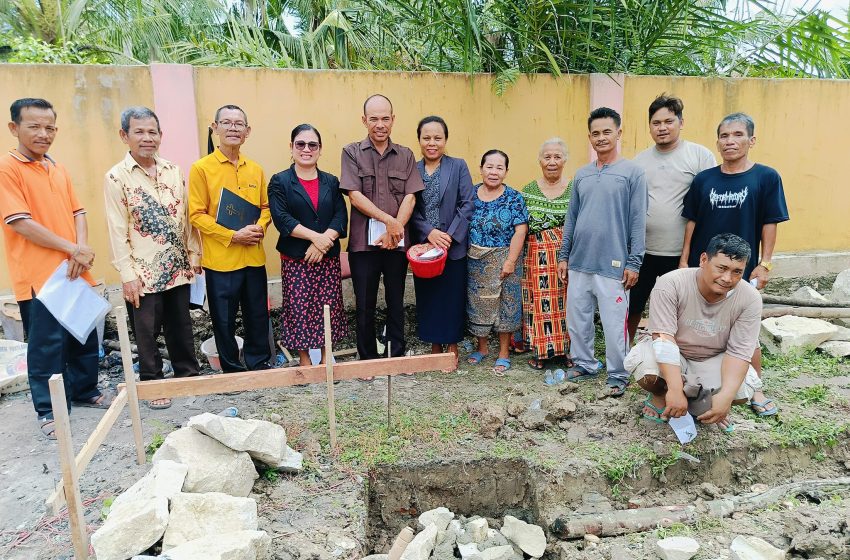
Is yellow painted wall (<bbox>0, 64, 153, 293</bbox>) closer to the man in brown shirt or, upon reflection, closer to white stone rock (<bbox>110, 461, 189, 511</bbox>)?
the man in brown shirt

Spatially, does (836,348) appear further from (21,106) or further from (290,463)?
(21,106)

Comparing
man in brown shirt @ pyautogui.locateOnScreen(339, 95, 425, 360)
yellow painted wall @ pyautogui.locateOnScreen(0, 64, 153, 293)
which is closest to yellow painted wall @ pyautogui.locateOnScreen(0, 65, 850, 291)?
yellow painted wall @ pyautogui.locateOnScreen(0, 64, 153, 293)

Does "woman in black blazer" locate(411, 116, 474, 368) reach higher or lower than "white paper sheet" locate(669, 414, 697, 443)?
higher

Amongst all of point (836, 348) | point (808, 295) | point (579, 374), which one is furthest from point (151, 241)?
point (808, 295)

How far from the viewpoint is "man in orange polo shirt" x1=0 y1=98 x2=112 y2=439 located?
131 inches

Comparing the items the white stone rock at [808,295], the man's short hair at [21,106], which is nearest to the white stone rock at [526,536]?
the man's short hair at [21,106]

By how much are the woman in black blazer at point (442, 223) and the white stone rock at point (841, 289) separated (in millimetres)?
3667

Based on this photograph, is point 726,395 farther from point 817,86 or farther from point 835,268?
point 817,86

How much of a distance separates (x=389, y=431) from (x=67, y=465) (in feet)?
5.52

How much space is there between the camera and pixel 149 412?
3.75 m

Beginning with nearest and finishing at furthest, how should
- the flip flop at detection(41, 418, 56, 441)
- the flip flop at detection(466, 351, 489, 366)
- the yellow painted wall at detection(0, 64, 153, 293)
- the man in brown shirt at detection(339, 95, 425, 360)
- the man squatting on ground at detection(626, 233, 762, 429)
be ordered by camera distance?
the man squatting on ground at detection(626, 233, 762, 429), the flip flop at detection(41, 418, 56, 441), the man in brown shirt at detection(339, 95, 425, 360), the yellow painted wall at detection(0, 64, 153, 293), the flip flop at detection(466, 351, 489, 366)

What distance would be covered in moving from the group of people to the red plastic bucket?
11cm

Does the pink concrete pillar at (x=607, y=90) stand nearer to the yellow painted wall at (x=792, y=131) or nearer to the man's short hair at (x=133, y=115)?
the yellow painted wall at (x=792, y=131)

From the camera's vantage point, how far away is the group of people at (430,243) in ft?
11.0
